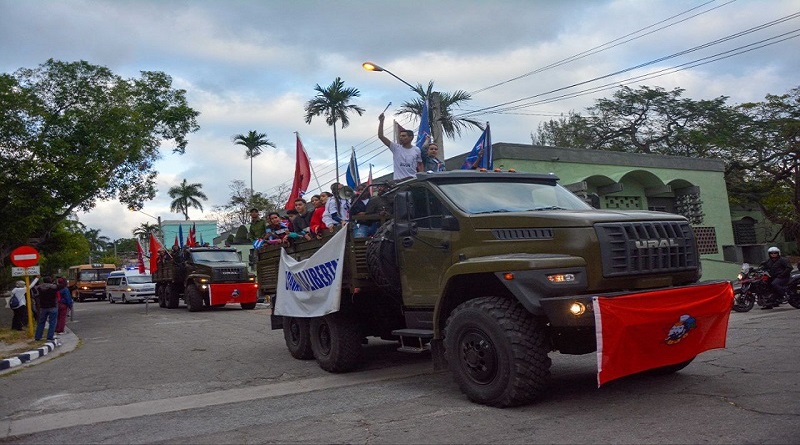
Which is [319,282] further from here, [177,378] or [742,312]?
[742,312]

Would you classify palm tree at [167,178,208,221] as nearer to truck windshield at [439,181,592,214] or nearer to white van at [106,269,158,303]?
white van at [106,269,158,303]

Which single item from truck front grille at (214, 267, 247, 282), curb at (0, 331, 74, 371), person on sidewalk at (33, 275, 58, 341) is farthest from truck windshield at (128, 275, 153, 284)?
curb at (0, 331, 74, 371)

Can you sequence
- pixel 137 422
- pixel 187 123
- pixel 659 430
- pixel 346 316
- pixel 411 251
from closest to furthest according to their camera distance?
1. pixel 659 430
2. pixel 137 422
3. pixel 411 251
4. pixel 346 316
5. pixel 187 123

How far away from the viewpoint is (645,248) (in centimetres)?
592

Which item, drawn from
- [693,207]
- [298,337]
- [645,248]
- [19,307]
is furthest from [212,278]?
[645,248]

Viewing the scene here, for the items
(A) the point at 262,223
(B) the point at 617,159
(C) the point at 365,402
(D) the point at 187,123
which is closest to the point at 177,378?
(C) the point at 365,402

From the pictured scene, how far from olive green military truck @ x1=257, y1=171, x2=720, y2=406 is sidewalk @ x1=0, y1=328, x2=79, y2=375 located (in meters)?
7.20

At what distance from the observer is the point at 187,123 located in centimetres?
2755

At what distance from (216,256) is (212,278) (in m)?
1.44

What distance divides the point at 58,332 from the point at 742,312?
16407 millimetres

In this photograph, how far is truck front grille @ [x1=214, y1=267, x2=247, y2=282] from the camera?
74.5 feet

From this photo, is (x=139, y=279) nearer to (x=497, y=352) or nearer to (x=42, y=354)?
(x=42, y=354)

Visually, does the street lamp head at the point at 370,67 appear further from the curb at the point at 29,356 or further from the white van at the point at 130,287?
the white van at the point at 130,287

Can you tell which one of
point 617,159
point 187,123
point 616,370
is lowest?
point 616,370
